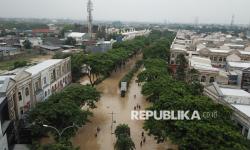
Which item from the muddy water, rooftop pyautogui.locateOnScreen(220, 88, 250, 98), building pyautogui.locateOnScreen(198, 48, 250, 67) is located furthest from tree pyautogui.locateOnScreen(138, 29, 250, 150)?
building pyautogui.locateOnScreen(198, 48, 250, 67)

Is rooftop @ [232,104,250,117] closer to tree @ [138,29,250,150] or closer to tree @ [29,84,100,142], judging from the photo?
tree @ [138,29,250,150]

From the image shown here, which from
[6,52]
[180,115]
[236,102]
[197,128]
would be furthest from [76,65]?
[6,52]

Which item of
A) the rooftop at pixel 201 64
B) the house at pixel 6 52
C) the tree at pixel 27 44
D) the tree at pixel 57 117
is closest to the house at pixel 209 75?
the rooftop at pixel 201 64

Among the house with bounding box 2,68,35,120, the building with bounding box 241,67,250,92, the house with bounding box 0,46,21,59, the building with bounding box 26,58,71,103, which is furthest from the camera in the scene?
the house with bounding box 0,46,21,59

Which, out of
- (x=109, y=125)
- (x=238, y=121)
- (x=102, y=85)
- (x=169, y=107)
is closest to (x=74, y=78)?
(x=102, y=85)

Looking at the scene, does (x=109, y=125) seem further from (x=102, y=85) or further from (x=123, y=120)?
(x=102, y=85)

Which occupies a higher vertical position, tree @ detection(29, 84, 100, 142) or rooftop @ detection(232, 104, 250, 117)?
rooftop @ detection(232, 104, 250, 117)

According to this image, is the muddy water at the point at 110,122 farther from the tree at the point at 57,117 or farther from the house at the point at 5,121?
the house at the point at 5,121
